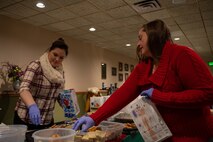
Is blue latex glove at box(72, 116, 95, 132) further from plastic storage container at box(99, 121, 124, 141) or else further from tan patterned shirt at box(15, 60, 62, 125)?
tan patterned shirt at box(15, 60, 62, 125)

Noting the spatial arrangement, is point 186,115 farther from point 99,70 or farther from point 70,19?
point 99,70

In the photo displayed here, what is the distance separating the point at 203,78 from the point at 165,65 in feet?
0.61

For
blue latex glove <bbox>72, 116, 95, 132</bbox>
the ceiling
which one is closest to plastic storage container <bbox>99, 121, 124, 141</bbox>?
blue latex glove <bbox>72, 116, 95, 132</bbox>

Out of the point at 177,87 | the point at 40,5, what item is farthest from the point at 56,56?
the point at 40,5

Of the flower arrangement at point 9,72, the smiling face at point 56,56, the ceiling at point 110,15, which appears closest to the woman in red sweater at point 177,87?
the smiling face at point 56,56

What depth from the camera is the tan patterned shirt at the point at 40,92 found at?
1798 mm

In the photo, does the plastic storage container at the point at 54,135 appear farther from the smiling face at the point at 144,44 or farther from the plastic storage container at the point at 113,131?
the smiling face at the point at 144,44

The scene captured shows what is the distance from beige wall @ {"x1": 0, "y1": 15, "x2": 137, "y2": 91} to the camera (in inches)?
141

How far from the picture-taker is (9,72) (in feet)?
11.2

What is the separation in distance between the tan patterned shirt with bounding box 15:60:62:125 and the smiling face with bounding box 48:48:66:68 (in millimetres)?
151

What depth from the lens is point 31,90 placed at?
1828 mm

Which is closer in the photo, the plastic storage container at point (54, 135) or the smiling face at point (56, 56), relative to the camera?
the plastic storage container at point (54, 135)

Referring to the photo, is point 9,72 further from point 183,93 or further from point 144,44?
point 183,93

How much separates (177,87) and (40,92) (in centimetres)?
132
